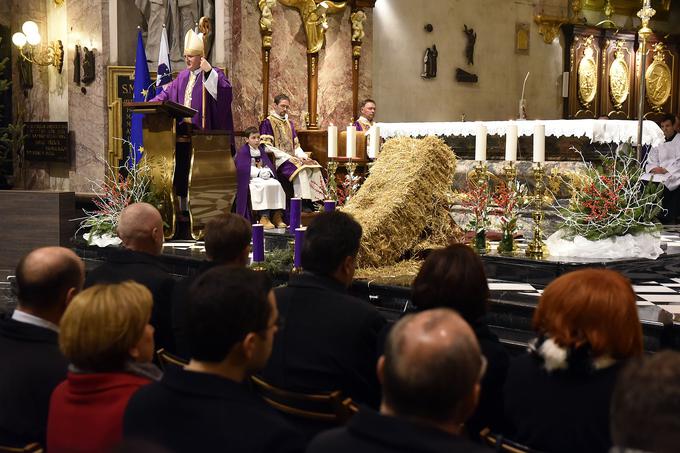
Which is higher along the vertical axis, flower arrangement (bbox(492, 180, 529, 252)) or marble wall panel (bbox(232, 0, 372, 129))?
marble wall panel (bbox(232, 0, 372, 129))

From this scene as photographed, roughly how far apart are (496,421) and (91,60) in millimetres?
10862

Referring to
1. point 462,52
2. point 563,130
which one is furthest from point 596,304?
point 462,52

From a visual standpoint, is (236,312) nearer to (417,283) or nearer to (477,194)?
(417,283)

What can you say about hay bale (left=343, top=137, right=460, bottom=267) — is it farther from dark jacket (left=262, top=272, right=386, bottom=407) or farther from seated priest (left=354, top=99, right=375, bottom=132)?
seated priest (left=354, top=99, right=375, bottom=132)

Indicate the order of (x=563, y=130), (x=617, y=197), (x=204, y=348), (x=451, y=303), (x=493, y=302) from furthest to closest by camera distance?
1. (x=563, y=130)
2. (x=617, y=197)
3. (x=493, y=302)
4. (x=451, y=303)
5. (x=204, y=348)

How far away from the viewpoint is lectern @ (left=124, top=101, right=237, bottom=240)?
26.8ft

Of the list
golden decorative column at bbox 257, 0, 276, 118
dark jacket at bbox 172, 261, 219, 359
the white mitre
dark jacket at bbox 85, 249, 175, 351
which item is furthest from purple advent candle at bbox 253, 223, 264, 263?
golden decorative column at bbox 257, 0, 276, 118

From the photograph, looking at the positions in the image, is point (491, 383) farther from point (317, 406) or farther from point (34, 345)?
point (34, 345)

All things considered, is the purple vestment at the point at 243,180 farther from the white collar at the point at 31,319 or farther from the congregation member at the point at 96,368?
the congregation member at the point at 96,368

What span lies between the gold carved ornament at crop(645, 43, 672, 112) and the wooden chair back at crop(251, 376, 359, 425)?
673 inches

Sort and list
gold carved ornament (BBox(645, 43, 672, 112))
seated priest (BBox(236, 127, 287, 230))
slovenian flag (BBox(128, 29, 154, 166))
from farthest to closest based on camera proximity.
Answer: gold carved ornament (BBox(645, 43, 672, 112))
slovenian flag (BBox(128, 29, 154, 166))
seated priest (BBox(236, 127, 287, 230))

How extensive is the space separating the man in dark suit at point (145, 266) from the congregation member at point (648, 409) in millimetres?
2614

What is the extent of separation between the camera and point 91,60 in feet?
41.1

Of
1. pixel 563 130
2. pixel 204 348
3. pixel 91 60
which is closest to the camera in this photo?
pixel 204 348
